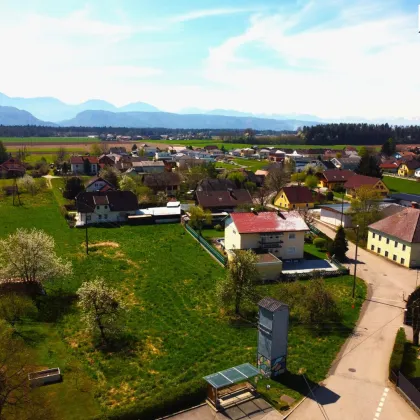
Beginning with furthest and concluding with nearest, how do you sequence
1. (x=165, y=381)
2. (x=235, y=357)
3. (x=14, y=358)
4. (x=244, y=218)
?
1. (x=244, y=218)
2. (x=235, y=357)
3. (x=165, y=381)
4. (x=14, y=358)

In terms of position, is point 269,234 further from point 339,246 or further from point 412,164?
point 412,164

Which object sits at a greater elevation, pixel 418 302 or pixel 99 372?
pixel 418 302

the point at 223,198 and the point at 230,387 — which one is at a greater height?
the point at 223,198

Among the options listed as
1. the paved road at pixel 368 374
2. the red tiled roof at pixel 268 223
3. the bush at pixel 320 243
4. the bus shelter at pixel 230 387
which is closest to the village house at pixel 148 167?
the red tiled roof at pixel 268 223

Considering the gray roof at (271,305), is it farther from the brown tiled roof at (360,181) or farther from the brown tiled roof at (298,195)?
the brown tiled roof at (360,181)

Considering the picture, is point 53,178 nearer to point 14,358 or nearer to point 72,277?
point 72,277

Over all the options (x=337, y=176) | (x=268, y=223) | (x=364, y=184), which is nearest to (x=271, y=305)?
(x=268, y=223)

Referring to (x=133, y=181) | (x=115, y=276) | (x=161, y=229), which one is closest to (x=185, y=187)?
(x=133, y=181)
